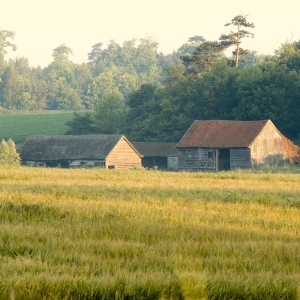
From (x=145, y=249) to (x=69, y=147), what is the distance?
61.9 metres

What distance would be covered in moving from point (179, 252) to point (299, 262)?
2.10 meters

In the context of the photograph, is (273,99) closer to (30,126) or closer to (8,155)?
(8,155)

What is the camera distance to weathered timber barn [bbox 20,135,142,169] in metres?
73.0

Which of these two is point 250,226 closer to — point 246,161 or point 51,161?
point 246,161

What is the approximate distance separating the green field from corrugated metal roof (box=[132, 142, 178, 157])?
102ft

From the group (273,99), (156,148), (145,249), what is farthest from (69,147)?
(145,249)

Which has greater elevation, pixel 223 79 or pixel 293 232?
pixel 223 79

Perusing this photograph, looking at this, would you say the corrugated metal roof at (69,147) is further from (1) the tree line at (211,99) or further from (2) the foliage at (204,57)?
(2) the foliage at (204,57)

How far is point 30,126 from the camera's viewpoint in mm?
128750

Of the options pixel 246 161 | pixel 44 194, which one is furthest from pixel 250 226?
pixel 246 161

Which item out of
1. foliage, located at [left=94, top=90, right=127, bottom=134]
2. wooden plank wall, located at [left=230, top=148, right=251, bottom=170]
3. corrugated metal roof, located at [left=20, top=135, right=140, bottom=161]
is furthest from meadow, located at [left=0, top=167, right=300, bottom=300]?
foliage, located at [left=94, top=90, right=127, bottom=134]

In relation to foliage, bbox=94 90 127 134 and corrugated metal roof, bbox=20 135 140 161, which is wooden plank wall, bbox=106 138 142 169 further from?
foliage, bbox=94 90 127 134

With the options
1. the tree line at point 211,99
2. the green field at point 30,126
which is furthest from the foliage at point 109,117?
the green field at point 30,126

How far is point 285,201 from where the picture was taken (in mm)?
24469
